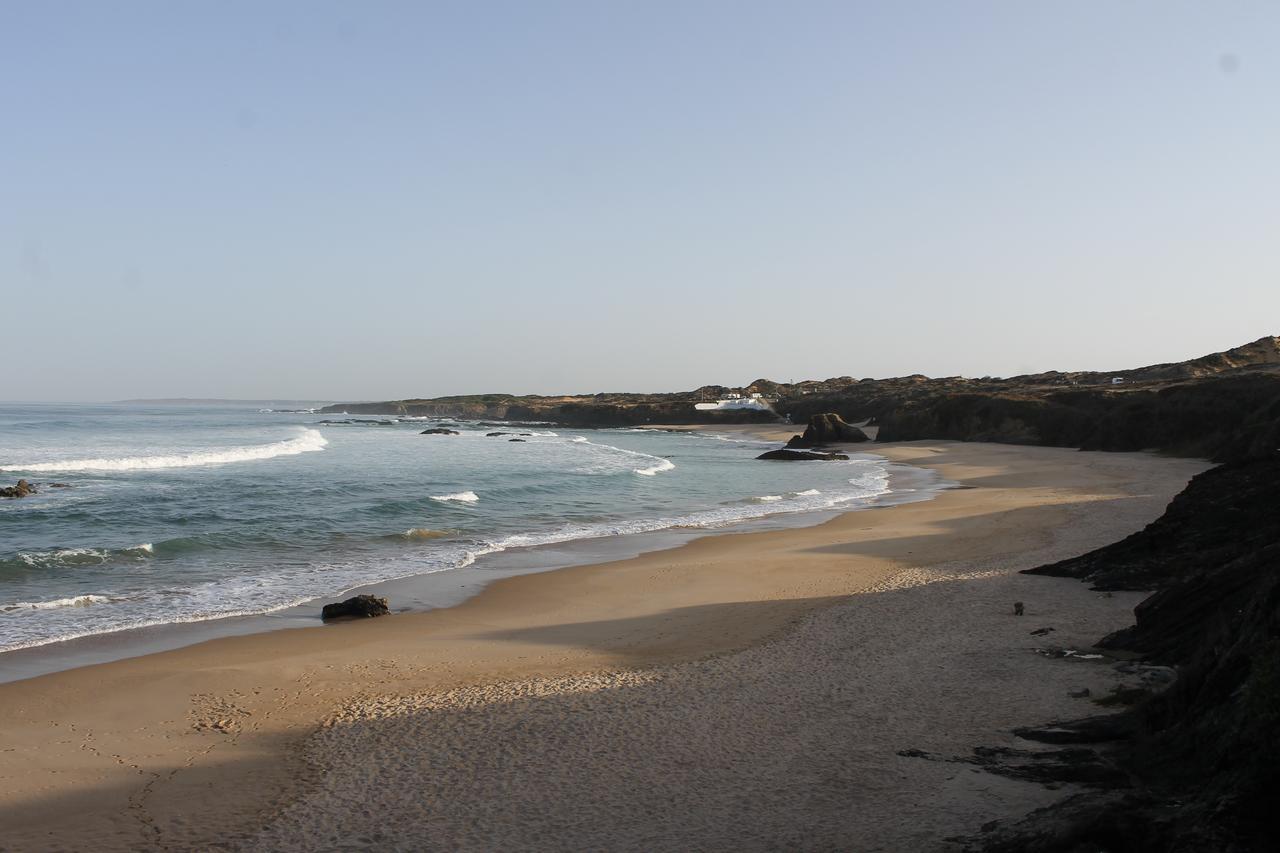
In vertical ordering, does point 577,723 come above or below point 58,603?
above

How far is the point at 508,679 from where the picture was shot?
32.2 ft

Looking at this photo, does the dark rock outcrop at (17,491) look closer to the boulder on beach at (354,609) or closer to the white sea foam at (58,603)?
the white sea foam at (58,603)

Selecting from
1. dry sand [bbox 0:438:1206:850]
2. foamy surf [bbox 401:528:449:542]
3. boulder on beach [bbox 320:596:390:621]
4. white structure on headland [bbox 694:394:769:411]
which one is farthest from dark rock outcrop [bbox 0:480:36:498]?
white structure on headland [bbox 694:394:769:411]

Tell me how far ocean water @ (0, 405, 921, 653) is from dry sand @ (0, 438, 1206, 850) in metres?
3.90

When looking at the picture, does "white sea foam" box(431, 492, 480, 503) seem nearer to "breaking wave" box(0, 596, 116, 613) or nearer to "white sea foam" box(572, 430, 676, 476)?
"white sea foam" box(572, 430, 676, 476)

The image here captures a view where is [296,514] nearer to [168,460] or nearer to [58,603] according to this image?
[58,603]

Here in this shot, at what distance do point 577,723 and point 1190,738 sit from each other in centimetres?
484

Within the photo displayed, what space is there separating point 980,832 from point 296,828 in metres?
4.57

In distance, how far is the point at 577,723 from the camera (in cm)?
806

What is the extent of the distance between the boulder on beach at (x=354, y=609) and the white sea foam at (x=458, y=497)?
14.2 m

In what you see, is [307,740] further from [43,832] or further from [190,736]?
[43,832]

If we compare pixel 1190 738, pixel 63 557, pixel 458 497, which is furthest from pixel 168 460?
pixel 1190 738

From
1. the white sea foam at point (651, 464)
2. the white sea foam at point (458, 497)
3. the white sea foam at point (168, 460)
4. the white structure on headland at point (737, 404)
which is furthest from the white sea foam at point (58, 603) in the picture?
the white structure on headland at point (737, 404)

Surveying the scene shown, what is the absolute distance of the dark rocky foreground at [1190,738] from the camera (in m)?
3.94
